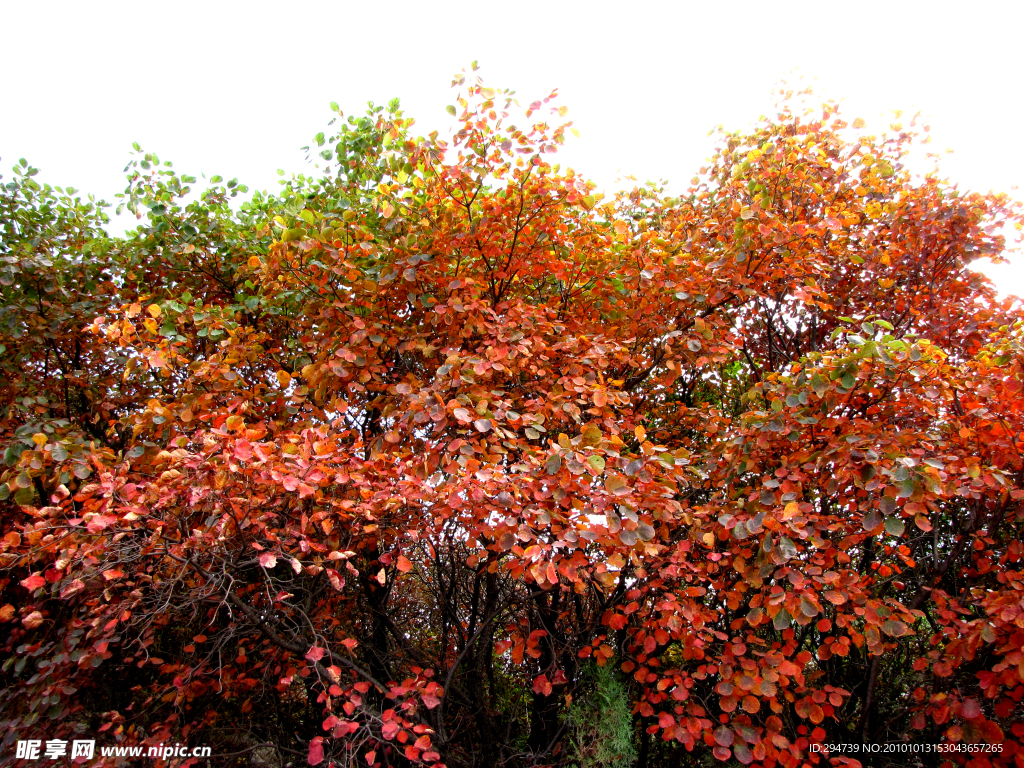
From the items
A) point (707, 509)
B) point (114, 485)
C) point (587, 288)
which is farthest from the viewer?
point (587, 288)

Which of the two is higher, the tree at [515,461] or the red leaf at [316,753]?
the tree at [515,461]

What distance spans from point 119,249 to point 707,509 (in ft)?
15.4

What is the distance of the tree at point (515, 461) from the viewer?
8.93 feet

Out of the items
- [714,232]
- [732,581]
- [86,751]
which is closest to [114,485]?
[86,751]

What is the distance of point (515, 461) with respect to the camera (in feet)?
12.3

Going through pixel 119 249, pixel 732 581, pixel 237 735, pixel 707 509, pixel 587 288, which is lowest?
pixel 237 735

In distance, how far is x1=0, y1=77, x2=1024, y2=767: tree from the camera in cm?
272

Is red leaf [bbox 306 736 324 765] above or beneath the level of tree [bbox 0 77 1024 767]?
beneath

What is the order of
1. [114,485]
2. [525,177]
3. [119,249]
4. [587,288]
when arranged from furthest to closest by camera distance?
1. [119,249]
2. [587,288]
3. [525,177]
4. [114,485]

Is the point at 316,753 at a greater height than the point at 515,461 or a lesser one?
lesser

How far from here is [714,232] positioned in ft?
13.3

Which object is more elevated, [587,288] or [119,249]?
[119,249]

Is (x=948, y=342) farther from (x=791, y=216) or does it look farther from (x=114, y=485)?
(x=114, y=485)

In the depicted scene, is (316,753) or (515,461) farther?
(515,461)
